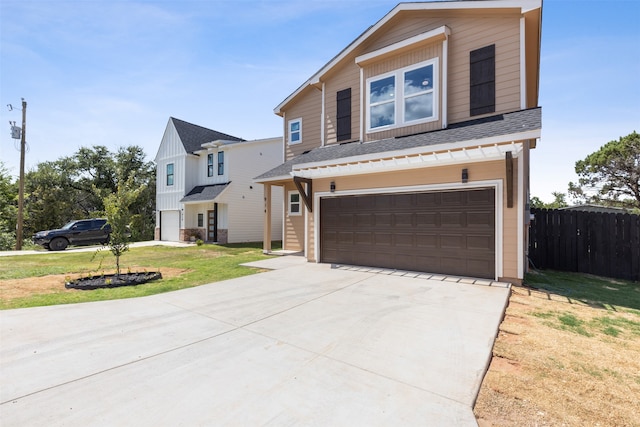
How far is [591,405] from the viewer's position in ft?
7.95

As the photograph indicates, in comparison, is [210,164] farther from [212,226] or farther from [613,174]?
[613,174]

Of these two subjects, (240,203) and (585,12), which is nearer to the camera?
(585,12)

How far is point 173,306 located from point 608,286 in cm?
1003

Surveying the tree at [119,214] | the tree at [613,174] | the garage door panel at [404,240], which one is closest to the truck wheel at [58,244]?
the tree at [119,214]

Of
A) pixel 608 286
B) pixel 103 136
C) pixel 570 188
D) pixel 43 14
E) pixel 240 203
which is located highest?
pixel 103 136

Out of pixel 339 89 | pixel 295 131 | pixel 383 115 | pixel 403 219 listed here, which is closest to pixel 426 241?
pixel 403 219

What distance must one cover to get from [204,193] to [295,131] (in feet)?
29.8

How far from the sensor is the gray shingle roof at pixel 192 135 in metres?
20.5

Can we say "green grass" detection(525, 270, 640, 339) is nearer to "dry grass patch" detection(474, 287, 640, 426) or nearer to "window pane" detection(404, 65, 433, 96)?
"dry grass patch" detection(474, 287, 640, 426)

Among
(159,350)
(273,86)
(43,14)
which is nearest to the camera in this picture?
(159,350)

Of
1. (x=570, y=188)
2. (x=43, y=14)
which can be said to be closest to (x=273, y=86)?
(x=43, y=14)

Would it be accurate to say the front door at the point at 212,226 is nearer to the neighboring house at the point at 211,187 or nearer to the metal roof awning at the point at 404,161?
the neighboring house at the point at 211,187

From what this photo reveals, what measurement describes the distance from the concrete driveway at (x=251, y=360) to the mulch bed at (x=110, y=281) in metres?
1.68

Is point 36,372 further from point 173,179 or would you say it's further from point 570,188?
point 570,188
